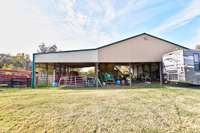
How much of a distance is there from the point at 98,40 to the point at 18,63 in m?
32.9

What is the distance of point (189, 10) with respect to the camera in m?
13.8

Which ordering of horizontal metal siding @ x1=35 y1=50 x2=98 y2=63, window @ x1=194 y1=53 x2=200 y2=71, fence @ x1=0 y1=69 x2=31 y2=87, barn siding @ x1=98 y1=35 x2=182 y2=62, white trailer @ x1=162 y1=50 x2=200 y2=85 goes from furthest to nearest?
fence @ x1=0 y1=69 x2=31 y2=87
barn siding @ x1=98 y1=35 x2=182 y2=62
horizontal metal siding @ x1=35 y1=50 x2=98 y2=63
window @ x1=194 y1=53 x2=200 y2=71
white trailer @ x1=162 y1=50 x2=200 y2=85

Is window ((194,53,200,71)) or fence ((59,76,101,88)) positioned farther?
fence ((59,76,101,88))

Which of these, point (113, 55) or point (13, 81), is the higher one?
point (113, 55)

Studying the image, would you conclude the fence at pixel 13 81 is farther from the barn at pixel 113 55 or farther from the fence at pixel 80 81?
the fence at pixel 80 81

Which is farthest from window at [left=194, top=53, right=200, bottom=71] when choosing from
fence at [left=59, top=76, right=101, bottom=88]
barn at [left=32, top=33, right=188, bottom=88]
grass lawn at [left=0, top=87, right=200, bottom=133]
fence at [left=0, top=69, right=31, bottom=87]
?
fence at [left=0, top=69, right=31, bottom=87]

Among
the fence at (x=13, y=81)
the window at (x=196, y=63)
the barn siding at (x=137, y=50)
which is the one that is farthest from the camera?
the fence at (x=13, y=81)

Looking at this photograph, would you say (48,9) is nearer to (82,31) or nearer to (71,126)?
(82,31)

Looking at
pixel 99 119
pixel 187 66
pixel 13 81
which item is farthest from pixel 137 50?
pixel 13 81

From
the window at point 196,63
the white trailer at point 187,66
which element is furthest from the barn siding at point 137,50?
the window at point 196,63

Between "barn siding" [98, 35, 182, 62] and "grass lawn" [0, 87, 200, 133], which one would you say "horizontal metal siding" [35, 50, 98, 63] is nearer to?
"barn siding" [98, 35, 182, 62]

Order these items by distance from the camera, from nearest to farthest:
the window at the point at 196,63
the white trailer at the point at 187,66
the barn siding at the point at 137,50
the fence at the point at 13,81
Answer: the white trailer at the point at 187,66 → the window at the point at 196,63 → the barn siding at the point at 137,50 → the fence at the point at 13,81

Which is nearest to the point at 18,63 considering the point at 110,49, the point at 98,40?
the point at 98,40

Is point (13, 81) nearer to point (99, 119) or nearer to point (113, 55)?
point (113, 55)
